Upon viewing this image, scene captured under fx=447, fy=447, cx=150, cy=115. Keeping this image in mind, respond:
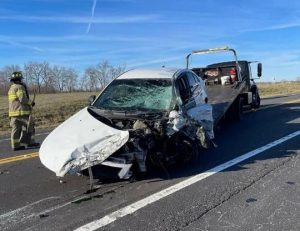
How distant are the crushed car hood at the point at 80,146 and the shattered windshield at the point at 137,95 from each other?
1211 millimetres

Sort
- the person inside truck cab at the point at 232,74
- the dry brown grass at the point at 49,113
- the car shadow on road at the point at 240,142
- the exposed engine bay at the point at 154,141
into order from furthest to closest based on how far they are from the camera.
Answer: the dry brown grass at the point at 49,113 < the person inside truck cab at the point at 232,74 < the car shadow on road at the point at 240,142 < the exposed engine bay at the point at 154,141

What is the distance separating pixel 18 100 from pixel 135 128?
15.5 feet

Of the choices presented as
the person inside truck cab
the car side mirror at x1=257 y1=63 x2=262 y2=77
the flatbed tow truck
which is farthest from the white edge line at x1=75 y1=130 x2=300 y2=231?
the car side mirror at x1=257 y1=63 x2=262 y2=77

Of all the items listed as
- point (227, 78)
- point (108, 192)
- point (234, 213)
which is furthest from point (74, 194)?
point (227, 78)

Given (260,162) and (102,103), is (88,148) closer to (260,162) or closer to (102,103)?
(102,103)

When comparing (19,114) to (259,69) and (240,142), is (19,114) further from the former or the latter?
(259,69)

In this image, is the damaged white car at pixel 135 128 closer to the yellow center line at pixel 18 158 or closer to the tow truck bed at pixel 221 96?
the yellow center line at pixel 18 158

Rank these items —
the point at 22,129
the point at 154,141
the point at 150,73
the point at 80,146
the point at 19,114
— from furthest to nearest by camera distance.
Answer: the point at 22,129 < the point at 19,114 < the point at 150,73 < the point at 154,141 < the point at 80,146

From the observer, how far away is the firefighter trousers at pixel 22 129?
412 inches

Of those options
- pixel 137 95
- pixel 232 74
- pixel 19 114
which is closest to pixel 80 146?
pixel 137 95

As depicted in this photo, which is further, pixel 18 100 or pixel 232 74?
pixel 232 74

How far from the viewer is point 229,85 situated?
1504 cm

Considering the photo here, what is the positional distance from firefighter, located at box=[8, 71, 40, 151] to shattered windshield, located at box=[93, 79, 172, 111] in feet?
9.23

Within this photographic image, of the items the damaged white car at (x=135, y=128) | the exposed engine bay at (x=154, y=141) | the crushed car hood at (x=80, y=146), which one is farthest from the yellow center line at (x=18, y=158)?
the crushed car hood at (x=80, y=146)
